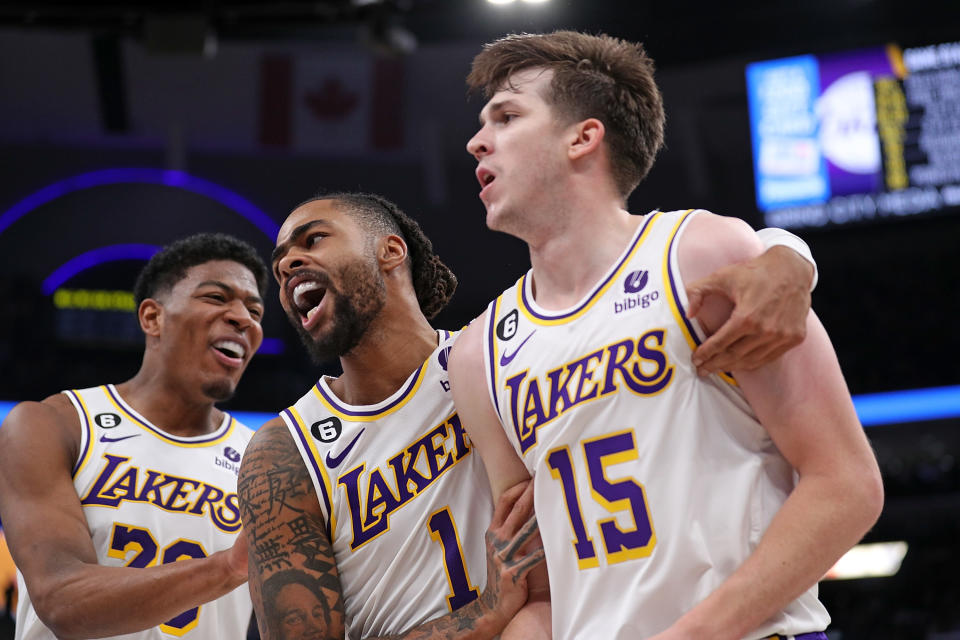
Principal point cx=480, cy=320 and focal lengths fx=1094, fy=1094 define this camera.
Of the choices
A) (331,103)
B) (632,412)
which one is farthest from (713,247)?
(331,103)

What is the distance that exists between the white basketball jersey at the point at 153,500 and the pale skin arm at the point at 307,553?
0.91 metres

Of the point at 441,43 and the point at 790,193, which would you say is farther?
the point at 441,43

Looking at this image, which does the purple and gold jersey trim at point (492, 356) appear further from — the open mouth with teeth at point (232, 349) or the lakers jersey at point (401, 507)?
the open mouth with teeth at point (232, 349)

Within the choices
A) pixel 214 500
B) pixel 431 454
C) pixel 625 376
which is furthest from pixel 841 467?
pixel 214 500

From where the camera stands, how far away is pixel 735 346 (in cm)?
216

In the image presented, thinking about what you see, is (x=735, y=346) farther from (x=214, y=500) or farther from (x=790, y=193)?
(x=790, y=193)

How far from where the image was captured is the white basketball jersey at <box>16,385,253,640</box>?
12.3 ft

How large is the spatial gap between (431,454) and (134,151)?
404 inches

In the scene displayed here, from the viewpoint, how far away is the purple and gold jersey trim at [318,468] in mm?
2932

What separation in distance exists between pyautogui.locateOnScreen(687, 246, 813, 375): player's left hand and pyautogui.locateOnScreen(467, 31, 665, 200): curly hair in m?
0.56

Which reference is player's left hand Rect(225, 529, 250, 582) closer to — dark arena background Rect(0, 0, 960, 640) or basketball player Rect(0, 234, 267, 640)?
basketball player Rect(0, 234, 267, 640)

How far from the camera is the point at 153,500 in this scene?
3844 mm

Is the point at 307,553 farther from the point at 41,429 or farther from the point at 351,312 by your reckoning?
the point at 41,429

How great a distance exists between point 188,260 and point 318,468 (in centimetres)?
165
